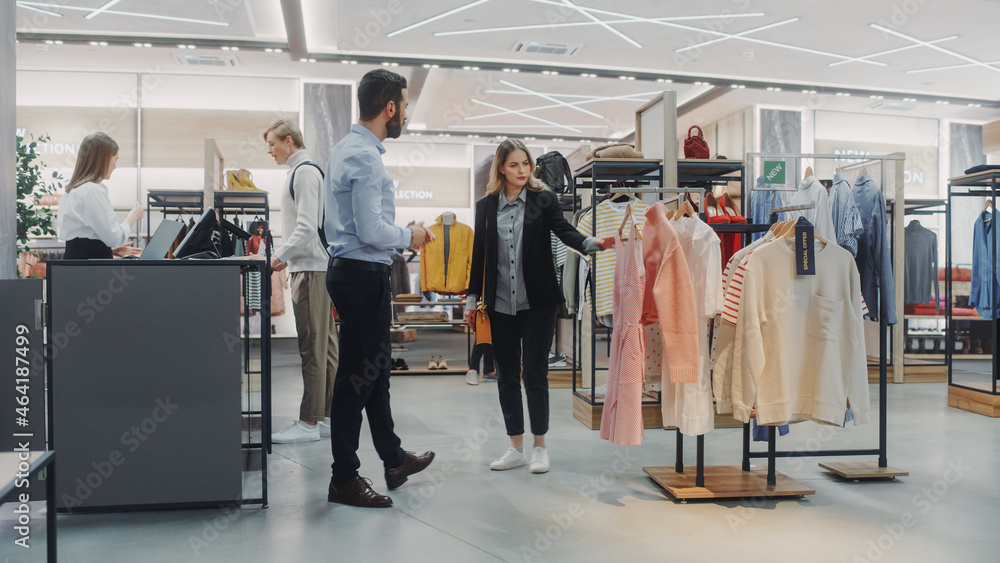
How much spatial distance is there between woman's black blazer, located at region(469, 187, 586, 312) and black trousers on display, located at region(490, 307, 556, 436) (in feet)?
0.27

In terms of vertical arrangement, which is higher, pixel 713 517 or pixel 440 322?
pixel 440 322

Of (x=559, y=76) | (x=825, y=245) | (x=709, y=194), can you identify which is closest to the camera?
(x=825, y=245)

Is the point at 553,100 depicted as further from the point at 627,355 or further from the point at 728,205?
the point at 627,355

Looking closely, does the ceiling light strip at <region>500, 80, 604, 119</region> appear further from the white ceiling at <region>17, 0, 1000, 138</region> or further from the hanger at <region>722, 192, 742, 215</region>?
the hanger at <region>722, 192, 742, 215</region>

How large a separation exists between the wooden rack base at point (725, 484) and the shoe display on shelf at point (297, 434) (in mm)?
1835

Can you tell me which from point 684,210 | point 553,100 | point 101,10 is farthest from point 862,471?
point 553,100

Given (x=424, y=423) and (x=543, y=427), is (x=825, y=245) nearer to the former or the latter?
(x=543, y=427)

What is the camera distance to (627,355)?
2.77 metres

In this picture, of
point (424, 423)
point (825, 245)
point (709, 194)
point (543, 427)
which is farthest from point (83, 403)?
point (709, 194)

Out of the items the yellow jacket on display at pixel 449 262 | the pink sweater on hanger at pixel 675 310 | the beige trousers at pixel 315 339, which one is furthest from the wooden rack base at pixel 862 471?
the yellow jacket on display at pixel 449 262

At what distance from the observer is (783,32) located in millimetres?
7598

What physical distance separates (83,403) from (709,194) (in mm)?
3362

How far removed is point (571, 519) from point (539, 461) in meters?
0.63

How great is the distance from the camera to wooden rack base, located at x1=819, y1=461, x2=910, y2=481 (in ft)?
9.93
